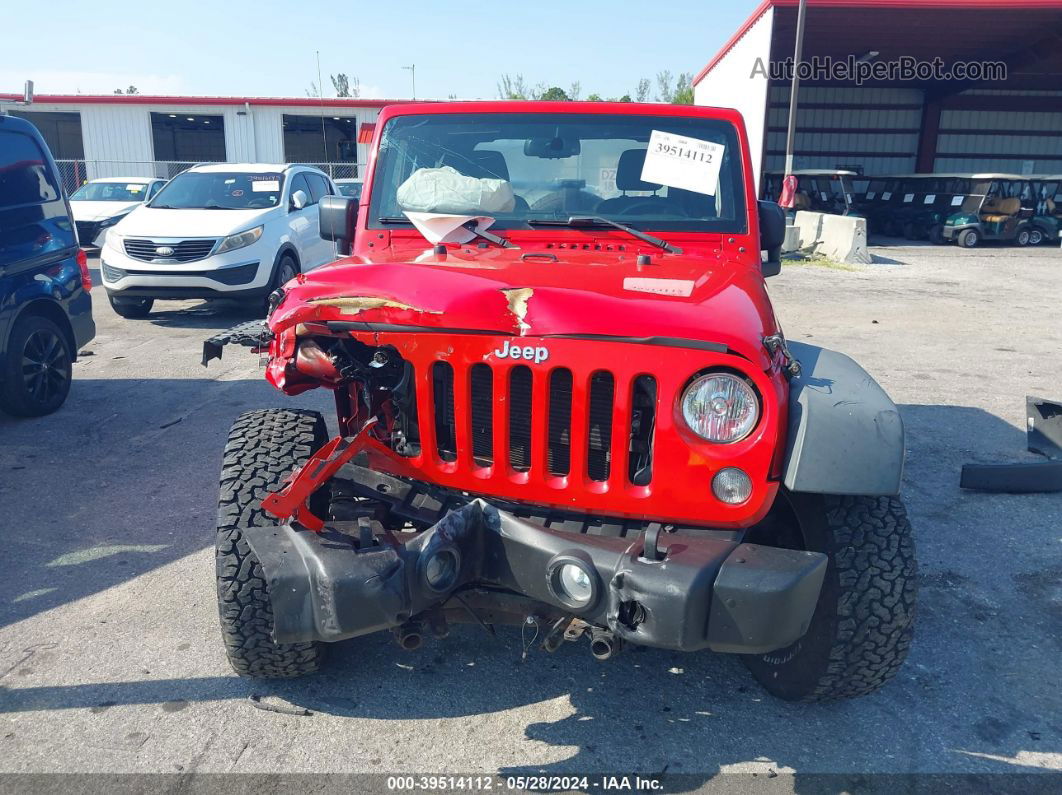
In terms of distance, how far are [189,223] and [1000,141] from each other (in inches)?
1140

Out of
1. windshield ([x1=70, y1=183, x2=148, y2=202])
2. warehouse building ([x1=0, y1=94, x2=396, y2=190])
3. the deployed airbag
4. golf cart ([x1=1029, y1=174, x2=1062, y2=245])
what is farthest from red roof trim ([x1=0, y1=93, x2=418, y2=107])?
the deployed airbag

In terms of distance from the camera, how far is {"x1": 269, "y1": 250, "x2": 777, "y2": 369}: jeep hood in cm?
246

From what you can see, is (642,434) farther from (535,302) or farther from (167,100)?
(167,100)

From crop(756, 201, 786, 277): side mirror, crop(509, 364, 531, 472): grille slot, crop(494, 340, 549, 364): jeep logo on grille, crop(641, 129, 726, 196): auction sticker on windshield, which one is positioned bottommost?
crop(509, 364, 531, 472): grille slot

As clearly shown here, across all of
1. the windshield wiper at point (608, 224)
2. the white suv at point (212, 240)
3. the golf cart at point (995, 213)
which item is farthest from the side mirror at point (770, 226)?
the golf cart at point (995, 213)

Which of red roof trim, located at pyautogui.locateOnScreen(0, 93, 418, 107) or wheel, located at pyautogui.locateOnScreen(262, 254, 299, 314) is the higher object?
red roof trim, located at pyautogui.locateOnScreen(0, 93, 418, 107)

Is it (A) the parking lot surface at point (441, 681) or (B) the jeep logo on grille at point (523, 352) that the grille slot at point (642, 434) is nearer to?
(B) the jeep logo on grille at point (523, 352)

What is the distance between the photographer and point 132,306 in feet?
32.4

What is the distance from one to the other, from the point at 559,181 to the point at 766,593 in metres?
2.22

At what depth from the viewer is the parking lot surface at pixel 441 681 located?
273 cm

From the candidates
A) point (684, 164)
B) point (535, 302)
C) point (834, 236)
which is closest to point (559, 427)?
point (535, 302)

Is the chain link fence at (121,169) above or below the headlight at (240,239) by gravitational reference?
above

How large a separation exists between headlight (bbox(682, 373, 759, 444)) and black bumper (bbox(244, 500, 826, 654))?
12.2 inches

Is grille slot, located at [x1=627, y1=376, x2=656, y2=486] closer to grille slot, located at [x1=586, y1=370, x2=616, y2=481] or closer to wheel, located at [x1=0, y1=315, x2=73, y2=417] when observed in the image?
grille slot, located at [x1=586, y1=370, x2=616, y2=481]
